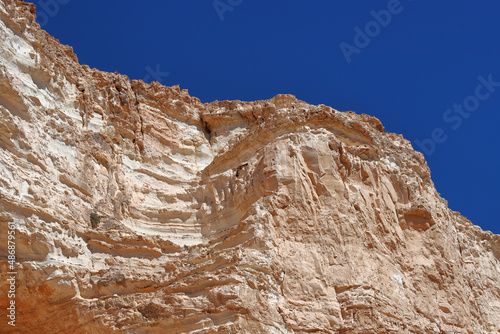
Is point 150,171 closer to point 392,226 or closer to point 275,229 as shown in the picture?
point 275,229

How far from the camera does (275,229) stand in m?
18.1

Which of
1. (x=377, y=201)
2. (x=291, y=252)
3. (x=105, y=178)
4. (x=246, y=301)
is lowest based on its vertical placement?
(x=246, y=301)

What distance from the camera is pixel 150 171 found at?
2197 centimetres

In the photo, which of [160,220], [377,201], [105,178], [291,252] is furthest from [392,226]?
[105,178]

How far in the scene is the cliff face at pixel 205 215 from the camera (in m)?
16.0

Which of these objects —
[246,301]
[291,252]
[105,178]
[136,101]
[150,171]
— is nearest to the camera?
[246,301]

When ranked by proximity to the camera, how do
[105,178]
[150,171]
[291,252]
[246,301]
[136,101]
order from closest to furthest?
[246,301] → [291,252] → [105,178] → [150,171] → [136,101]

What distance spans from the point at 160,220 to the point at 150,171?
204cm

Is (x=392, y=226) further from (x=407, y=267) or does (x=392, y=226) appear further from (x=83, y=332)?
(x=83, y=332)

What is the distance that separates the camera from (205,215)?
20844 millimetres

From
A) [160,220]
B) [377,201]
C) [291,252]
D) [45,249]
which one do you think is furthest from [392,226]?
[45,249]

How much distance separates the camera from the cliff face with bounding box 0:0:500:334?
16031 millimetres

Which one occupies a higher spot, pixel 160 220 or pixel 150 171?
pixel 150 171

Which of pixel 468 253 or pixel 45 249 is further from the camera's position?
pixel 468 253
